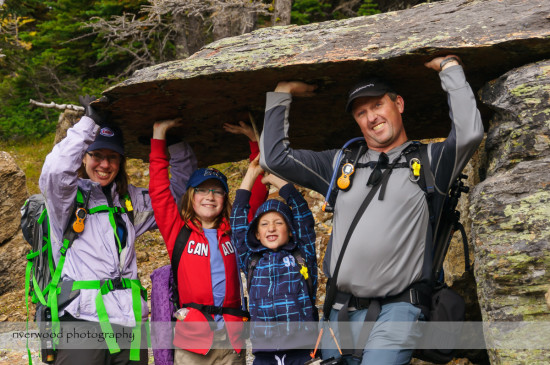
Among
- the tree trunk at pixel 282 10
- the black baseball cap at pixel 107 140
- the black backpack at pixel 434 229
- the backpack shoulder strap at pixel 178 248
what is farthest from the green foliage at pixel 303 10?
the black backpack at pixel 434 229

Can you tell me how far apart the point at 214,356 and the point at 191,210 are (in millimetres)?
1477

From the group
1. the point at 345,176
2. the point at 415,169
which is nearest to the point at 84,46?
the point at 345,176

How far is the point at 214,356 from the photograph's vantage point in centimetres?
546

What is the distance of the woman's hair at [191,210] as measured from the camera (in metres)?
5.78

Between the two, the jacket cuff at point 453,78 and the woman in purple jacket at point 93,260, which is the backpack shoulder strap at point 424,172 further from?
the woman in purple jacket at point 93,260

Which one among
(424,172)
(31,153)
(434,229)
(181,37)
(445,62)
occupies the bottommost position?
(434,229)

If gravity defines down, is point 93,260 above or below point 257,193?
below

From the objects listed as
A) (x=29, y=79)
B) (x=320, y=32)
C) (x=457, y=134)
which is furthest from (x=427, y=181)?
(x=29, y=79)

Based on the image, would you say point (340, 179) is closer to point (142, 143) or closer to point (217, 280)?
point (217, 280)

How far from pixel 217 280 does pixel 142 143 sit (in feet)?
7.22

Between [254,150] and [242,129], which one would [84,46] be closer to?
[242,129]

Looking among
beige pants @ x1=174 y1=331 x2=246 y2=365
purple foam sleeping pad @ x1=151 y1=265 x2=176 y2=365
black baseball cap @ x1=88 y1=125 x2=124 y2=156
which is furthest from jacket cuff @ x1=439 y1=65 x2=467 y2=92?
black baseball cap @ x1=88 y1=125 x2=124 y2=156

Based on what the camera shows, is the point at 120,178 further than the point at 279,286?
Yes

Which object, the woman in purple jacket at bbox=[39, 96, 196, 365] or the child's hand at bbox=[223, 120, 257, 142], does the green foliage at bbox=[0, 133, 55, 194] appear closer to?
the child's hand at bbox=[223, 120, 257, 142]
